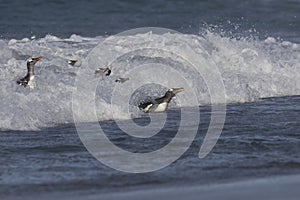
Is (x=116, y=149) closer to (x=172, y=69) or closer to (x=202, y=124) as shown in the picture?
(x=202, y=124)

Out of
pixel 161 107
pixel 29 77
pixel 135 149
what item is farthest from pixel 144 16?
pixel 135 149

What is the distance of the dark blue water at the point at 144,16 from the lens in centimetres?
2341

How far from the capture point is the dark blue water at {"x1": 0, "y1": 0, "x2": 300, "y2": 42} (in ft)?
76.8

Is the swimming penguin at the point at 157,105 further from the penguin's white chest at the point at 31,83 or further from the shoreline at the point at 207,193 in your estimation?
the shoreline at the point at 207,193

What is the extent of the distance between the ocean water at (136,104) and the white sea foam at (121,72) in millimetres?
19

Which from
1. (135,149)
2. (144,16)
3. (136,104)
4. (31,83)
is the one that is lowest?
(135,149)

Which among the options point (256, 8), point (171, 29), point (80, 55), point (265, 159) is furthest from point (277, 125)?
point (256, 8)

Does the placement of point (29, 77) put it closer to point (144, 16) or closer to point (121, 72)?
point (121, 72)

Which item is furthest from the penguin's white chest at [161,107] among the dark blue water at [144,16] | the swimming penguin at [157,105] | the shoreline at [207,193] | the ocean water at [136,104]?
the dark blue water at [144,16]

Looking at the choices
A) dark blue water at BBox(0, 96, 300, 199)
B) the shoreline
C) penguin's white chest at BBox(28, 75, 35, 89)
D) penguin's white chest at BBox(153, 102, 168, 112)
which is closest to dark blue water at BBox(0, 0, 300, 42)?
penguin's white chest at BBox(28, 75, 35, 89)

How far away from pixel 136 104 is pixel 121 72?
2.69 metres

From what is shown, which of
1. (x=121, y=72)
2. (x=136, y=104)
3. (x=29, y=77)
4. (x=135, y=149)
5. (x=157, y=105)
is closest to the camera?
(x=135, y=149)

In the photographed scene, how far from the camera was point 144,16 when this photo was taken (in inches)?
1003

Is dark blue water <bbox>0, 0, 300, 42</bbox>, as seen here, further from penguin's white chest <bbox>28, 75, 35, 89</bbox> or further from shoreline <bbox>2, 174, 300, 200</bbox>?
shoreline <bbox>2, 174, 300, 200</bbox>
